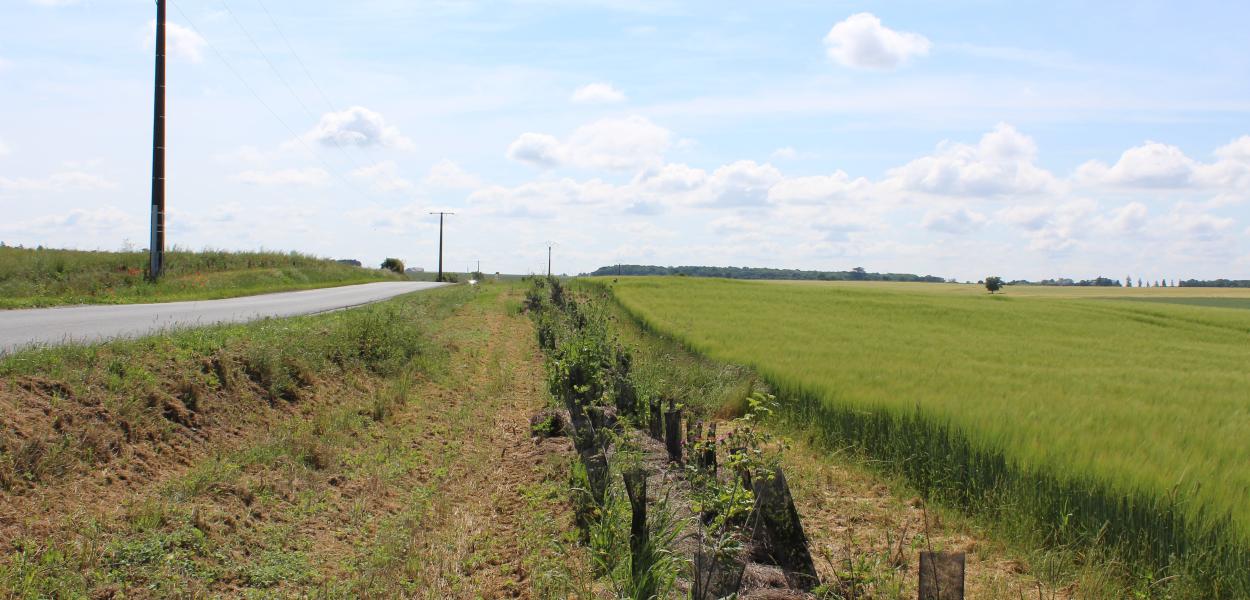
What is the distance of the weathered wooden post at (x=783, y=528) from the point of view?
406 centimetres

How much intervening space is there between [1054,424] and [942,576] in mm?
4355

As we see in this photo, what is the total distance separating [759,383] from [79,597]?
745 cm

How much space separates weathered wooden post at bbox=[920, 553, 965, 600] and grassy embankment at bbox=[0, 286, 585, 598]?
207cm

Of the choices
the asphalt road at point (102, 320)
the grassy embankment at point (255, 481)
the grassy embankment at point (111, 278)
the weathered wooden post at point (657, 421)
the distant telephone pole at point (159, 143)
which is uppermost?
Result: the distant telephone pole at point (159, 143)

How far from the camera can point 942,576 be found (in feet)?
10.0

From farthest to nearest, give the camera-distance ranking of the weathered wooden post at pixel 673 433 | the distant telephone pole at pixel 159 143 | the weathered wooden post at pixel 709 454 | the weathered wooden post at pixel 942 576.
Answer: the distant telephone pole at pixel 159 143
the weathered wooden post at pixel 673 433
the weathered wooden post at pixel 709 454
the weathered wooden post at pixel 942 576

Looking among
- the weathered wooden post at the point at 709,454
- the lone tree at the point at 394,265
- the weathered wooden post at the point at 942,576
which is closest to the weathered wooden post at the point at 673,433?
the weathered wooden post at the point at 709,454

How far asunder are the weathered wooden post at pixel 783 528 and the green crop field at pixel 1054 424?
6.50 feet

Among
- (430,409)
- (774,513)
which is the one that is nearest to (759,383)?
(430,409)

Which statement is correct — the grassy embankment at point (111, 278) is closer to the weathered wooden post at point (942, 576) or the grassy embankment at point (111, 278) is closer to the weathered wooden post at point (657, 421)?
the weathered wooden post at point (657, 421)

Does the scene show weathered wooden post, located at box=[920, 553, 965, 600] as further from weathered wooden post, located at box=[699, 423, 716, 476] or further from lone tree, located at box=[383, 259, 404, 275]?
lone tree, located at box=[383, 259, 404, 275]

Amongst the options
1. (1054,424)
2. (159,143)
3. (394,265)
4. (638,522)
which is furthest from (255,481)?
(394,265)

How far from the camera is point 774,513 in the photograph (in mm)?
4074

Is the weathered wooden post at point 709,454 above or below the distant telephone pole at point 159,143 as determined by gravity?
below
